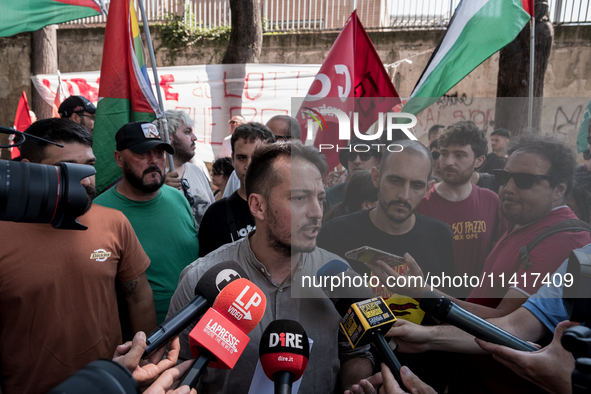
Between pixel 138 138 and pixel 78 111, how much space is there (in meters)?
1.65

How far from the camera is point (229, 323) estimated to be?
4.61 feet

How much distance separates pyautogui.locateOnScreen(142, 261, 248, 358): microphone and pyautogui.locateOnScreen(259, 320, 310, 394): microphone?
0.24 metres

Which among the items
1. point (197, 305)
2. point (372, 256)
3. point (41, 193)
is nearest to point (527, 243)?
point (372, 256)

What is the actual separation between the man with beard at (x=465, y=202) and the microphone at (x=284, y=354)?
2.34 ft

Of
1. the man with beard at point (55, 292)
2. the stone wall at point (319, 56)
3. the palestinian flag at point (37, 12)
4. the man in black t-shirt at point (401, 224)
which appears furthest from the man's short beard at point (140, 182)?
the stone wall at point (319, 56)

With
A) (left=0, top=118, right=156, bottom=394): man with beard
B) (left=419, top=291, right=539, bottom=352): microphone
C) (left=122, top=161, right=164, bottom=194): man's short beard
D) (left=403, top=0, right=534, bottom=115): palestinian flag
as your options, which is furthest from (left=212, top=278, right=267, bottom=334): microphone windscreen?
(left=403, top=0, right=534, bottom=115): palestinian flag

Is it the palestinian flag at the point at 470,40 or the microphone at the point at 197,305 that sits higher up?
the palestinian flag at the point at 470,40

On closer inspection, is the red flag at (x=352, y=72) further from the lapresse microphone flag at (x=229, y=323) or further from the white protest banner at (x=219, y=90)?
the white protest banner at (x=219, y=90)

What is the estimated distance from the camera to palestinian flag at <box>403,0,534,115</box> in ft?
9.70

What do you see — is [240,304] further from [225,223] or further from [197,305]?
[225,223]

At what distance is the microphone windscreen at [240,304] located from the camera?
143cm

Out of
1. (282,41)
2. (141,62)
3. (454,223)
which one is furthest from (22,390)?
(282,41)

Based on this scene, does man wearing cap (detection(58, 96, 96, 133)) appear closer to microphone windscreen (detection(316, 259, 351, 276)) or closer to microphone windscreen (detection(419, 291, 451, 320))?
microphone windscreen (detection(316, 259, 351, 276))

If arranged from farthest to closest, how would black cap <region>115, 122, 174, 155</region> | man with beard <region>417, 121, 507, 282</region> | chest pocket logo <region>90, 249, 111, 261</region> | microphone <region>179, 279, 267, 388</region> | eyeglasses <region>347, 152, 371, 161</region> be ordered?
black cap <region>115, 122, 174, 155</region>
chest pocket logo <region>90, 249, 111, 261</region>
man with beard <region>417, 121, 507, 282</region>
eyeglasses <region>347, 152, 371, 161</region>
microphone <region>179, 279, 267, 388</region>
